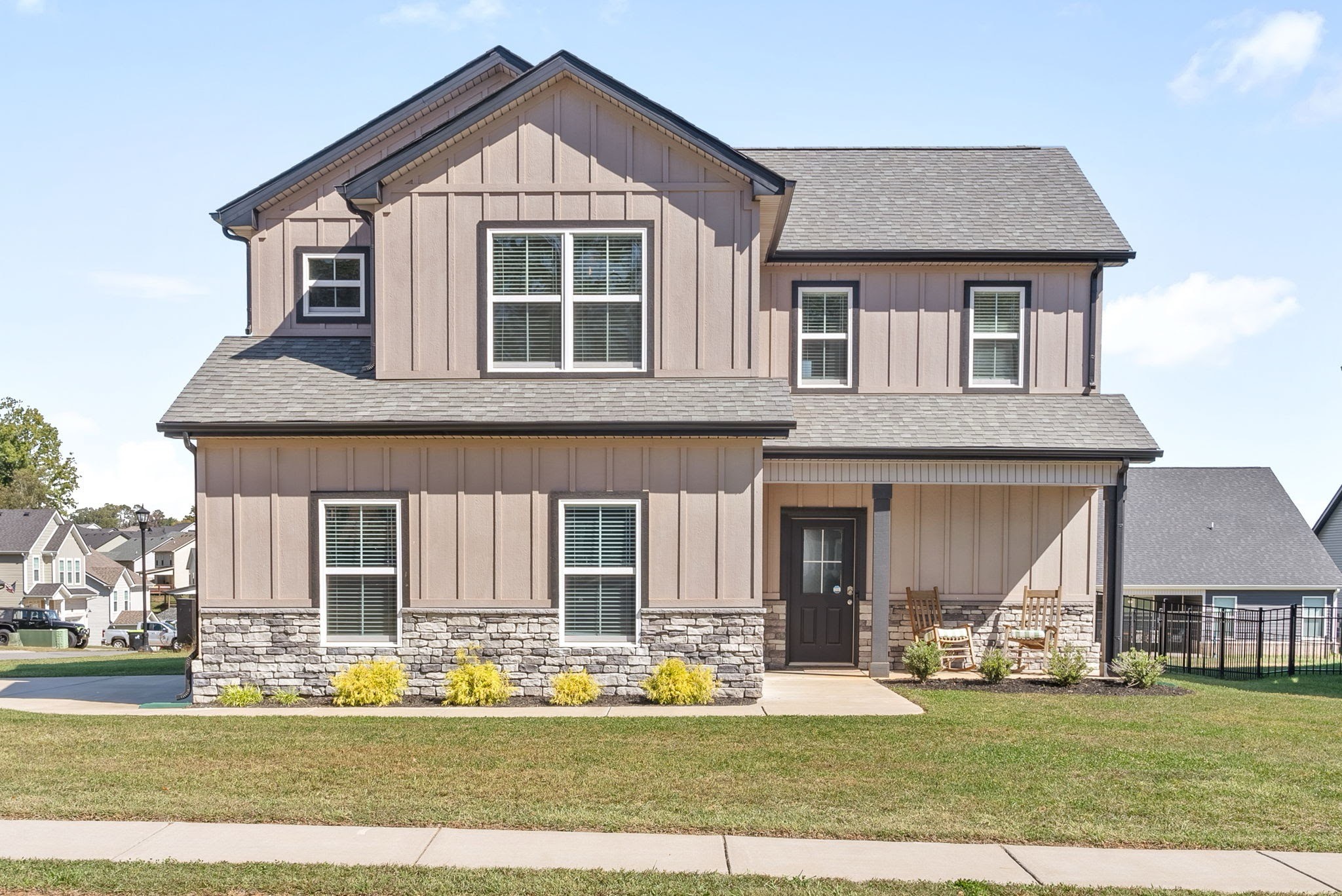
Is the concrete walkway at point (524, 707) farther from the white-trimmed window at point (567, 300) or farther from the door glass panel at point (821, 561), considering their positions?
the white-trimmed window at point (567, 300)

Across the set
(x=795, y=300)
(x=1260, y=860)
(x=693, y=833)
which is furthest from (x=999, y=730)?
(x=795, y=300)

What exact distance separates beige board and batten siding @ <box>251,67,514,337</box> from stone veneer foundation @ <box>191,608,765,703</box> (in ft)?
13.4

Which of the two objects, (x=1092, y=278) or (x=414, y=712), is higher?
(x=1092, y=278)

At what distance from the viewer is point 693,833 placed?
6680 millimetres

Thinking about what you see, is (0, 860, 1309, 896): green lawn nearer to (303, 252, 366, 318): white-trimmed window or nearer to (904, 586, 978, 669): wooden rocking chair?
(904, 586, 978, 669): wooden rocking chair

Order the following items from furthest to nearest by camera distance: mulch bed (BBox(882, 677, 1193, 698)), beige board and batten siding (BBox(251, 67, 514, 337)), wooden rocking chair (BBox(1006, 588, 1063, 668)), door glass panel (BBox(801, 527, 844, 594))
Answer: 1. door glass panel (BBox(801, 527, 844, 594))
2. wooden rocking chair (BBox(1006, 588, 1063, 668))
3. beige board and batten siding (BBox(251, 67, 514, 337))
4. mulch bed (BBox(882, 677, 1193, 698))

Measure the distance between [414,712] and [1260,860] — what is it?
8.08 m

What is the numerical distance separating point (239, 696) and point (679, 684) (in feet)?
16.5

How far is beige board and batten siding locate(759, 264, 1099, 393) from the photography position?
585 inches

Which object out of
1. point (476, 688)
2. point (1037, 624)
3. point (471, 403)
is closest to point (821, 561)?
point (1037, 624)

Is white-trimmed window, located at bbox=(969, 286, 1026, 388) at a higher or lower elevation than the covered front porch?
higher

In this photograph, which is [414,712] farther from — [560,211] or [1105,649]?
[1105,649]

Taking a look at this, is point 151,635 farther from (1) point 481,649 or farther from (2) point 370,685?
(1) point 481,649

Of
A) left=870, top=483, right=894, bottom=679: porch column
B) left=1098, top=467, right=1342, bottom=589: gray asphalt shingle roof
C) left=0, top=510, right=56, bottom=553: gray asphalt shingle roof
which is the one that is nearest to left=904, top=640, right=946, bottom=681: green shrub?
left=870, top=483, right=894, bottom=679: porch column
